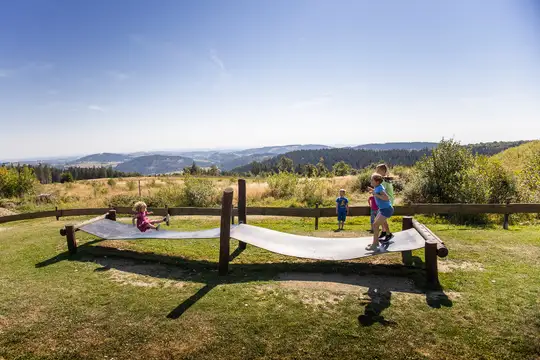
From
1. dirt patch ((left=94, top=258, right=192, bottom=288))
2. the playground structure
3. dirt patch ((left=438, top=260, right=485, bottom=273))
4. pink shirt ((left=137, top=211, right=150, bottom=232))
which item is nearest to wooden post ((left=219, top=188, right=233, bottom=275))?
the playground structure

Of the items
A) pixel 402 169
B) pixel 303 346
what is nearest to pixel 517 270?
pixel 303 346

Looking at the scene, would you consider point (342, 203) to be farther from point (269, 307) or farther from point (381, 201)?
point (269, 307)

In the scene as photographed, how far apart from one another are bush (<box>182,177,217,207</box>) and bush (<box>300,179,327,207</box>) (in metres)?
6.03

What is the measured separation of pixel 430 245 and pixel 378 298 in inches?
56.1

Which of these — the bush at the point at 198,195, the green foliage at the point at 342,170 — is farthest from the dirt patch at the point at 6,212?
the green foliage at the point at 342,170

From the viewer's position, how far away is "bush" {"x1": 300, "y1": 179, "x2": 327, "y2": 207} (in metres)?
20.2

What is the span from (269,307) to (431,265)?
3.18 m

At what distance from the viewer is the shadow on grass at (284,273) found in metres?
5.45

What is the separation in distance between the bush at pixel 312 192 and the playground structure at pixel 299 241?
11.9 metres

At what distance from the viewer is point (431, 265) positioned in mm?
5922

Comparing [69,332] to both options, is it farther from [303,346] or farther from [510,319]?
[510,319]

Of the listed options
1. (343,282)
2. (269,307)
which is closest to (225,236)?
(269,307)

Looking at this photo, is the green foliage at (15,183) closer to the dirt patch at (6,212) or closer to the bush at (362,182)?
the dirt patch at (6,212)

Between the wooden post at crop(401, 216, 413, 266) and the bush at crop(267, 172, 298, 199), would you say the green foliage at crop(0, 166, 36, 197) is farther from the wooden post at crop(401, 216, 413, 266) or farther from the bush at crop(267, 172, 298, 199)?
the wooden post at crop(401, 216, 413, 266)
